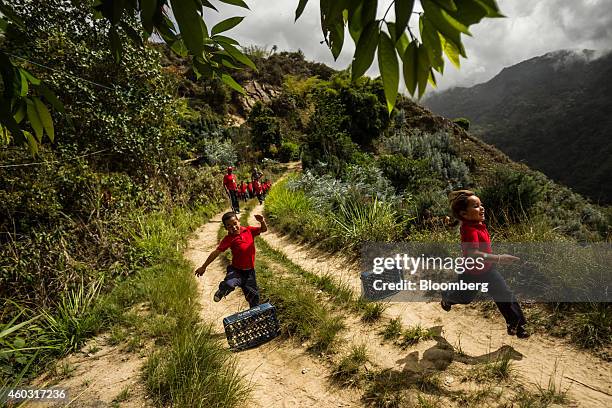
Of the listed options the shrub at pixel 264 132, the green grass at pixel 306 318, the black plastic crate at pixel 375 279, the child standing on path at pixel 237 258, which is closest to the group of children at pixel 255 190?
the green grass at pixel 306 318

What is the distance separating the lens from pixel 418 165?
9.57 m

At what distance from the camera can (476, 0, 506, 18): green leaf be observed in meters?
0.57

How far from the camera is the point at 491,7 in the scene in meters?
0.57

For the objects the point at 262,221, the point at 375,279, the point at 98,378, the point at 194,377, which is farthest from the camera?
the point at 375,279

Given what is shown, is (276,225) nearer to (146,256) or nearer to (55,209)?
(146,256)

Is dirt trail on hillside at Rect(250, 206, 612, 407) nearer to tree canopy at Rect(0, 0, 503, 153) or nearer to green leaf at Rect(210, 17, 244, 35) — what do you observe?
tree canopy at Rect(0, 0, 503, 153)

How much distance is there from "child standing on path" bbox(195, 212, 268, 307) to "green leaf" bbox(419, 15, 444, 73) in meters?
3.51

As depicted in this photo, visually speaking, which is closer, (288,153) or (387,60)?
(387,60)

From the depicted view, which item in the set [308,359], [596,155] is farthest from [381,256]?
[596,155]

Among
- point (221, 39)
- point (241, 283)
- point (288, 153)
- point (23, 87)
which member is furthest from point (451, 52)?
point (288, 153)

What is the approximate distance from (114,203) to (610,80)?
128m

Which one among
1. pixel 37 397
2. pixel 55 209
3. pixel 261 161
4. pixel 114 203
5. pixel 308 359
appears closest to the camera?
pixel 37 397

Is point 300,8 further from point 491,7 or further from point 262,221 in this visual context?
point 262,221

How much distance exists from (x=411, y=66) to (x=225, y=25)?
0.80 m
